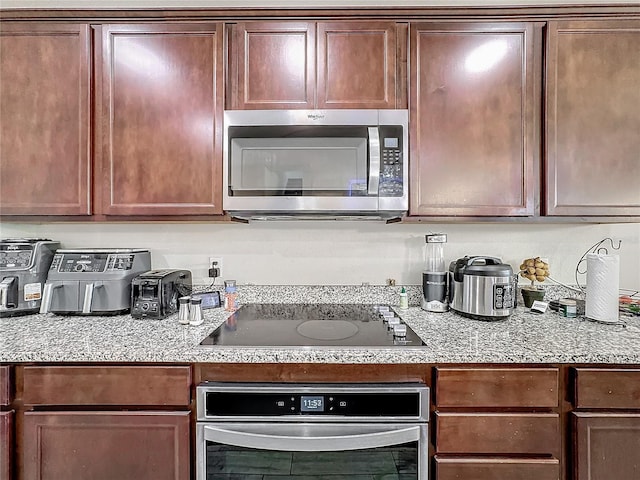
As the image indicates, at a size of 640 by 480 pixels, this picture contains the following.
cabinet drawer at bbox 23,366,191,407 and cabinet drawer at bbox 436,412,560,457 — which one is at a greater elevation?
cabinet drawer at bbox 23,366,191,407

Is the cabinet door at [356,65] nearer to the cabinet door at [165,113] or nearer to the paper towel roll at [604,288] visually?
the cabinet door at [165,113]

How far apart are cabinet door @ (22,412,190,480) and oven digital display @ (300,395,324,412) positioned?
397mm

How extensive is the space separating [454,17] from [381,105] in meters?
0.52

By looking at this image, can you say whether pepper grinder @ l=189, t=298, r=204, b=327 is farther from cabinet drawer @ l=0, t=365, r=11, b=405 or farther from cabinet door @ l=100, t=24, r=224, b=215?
cabinet drawer @ l=0, t=365, r=11, b=405

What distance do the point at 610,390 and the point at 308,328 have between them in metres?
1.09

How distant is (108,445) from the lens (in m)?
1.13

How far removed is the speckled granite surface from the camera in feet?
3.68

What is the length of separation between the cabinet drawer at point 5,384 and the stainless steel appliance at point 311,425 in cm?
66

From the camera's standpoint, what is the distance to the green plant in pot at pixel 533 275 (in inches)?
67.1

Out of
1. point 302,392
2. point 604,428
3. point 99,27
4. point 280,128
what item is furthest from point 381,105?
point 604,428

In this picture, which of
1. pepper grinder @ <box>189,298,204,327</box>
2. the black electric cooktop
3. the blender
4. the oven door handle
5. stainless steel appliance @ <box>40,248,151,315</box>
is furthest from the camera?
the blender

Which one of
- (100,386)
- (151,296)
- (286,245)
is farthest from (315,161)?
(100,386)

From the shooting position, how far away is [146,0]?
5.90 feet

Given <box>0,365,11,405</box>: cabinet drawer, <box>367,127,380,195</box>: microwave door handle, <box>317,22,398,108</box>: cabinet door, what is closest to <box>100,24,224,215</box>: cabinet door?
<box>317,22,398,108</box>: cabinet door
